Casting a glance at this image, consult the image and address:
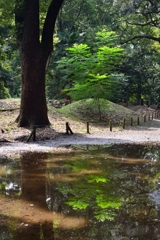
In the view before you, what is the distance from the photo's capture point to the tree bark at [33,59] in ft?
59.2

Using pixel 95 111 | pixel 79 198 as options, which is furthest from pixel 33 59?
pixel 79 198

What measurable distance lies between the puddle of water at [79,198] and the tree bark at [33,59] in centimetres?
728

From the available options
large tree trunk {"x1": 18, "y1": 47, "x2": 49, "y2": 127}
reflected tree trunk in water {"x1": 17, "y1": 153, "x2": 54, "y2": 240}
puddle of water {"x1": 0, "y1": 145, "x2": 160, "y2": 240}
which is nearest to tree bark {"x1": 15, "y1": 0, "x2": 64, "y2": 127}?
large tree trunk {"x1": 18, "y1": 47, "x2": 49, "y2": 127}

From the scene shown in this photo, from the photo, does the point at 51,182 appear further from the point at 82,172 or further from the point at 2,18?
the point at 2,18

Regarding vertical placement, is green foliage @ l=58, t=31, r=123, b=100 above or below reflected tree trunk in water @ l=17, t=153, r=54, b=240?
above

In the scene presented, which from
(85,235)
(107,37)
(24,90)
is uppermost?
(107,37)

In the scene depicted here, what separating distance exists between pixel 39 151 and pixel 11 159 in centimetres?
174

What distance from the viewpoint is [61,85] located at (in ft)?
124

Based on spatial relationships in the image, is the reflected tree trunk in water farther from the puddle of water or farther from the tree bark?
the tree bark

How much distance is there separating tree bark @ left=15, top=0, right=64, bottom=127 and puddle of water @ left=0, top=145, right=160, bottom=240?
23.9 ft

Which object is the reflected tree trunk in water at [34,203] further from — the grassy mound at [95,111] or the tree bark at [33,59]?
the grassy mound at [95,111]

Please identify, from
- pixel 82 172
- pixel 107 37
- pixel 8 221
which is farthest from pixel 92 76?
pixel 8 221

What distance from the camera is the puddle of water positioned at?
5051 millimetres

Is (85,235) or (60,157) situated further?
(60,157)
